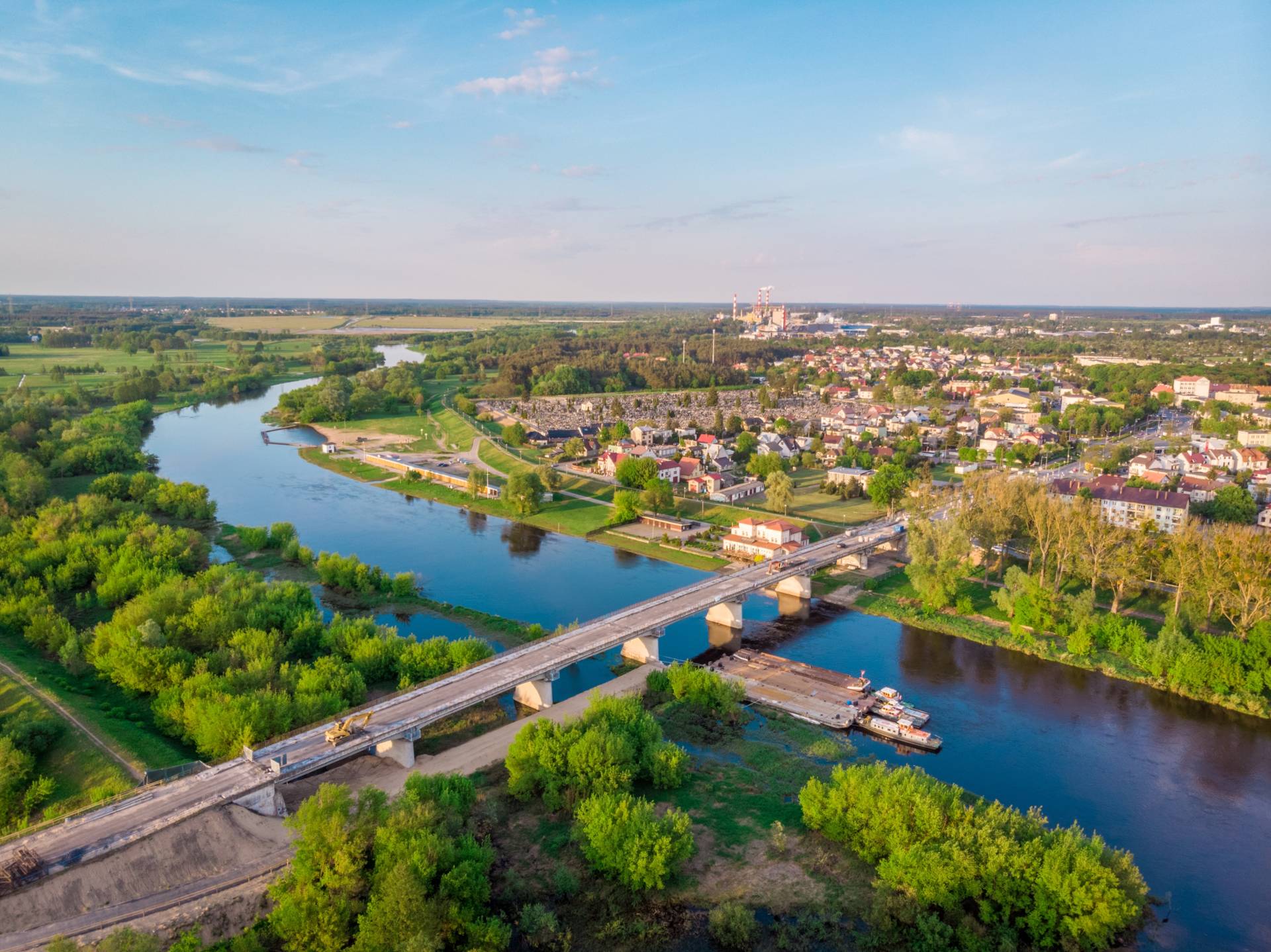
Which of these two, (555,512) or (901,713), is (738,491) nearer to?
(555,512)

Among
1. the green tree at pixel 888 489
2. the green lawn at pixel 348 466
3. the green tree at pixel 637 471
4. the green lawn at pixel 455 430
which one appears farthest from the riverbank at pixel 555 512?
the green tree at pixel 888 489

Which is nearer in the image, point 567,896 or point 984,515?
point 567,896

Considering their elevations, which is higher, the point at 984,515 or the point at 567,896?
the point at 984,515

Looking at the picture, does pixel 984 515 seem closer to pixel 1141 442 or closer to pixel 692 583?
pixel 692 583

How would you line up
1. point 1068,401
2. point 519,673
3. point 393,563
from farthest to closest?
1. point 1068,401
2. point 393,563
3. point 519,673

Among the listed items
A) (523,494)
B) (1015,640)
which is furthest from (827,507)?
(1015,640)

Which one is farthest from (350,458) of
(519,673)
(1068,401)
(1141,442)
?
(1068,401)

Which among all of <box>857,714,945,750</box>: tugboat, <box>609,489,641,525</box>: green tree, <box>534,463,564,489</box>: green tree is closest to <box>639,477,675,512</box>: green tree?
<box>609,489,641,525</box>: green tree
